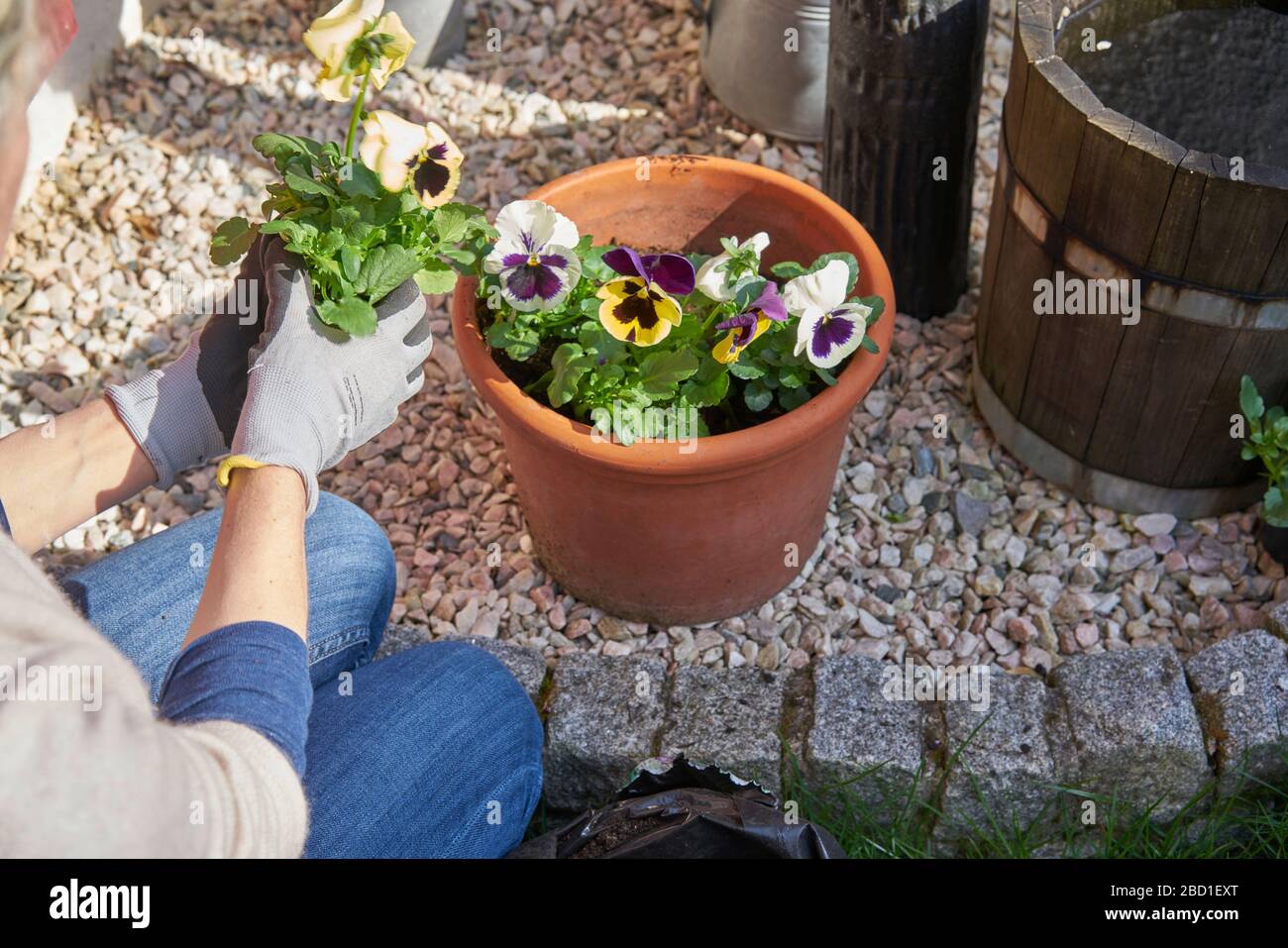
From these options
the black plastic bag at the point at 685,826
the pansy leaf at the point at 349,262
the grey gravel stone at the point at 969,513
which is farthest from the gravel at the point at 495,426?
the pansy leaf at the point at 349,262

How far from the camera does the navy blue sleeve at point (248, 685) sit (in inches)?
45.6

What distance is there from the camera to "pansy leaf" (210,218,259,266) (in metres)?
1.57

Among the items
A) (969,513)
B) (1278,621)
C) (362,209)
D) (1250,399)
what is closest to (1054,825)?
(1278,621)

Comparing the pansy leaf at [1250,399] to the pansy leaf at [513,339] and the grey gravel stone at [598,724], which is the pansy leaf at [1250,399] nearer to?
the grey gravel stone at [598,724]

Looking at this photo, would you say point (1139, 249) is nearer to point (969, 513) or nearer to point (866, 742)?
point (969, 513)

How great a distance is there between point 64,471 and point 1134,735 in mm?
1610

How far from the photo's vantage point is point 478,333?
186 cm

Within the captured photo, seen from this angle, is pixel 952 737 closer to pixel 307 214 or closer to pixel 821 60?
pixel 307 214

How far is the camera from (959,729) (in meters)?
1.84

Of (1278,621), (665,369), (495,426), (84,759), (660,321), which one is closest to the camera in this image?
(84,759)

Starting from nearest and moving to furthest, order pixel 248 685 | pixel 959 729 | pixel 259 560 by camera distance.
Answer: pixel 248 685 < pixel 259 560 < pixel 959 729

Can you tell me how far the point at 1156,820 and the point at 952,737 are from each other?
1.26 feet

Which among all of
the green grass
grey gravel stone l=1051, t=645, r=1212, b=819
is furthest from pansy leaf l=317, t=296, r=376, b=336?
grey gravel stone l=1051, t=645, r=1212, b=819

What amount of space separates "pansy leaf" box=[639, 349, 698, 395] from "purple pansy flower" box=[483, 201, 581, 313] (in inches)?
6.3
